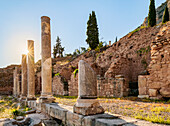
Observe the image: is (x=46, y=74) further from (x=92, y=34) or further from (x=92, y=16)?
(x=92, y=16)

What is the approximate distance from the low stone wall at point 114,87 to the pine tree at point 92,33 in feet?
69.9

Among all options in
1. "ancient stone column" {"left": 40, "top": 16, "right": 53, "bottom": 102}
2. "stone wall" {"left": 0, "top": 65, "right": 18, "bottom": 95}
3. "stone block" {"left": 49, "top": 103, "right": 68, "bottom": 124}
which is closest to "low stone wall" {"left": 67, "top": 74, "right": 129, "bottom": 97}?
"ancient stone column" {"left": 40, "top": 16, "right": 53, "bottom": 102}

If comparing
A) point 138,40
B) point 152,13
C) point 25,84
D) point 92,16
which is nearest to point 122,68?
point 138,40

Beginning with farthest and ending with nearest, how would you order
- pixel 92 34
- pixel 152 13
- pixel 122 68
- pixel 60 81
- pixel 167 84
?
pixel 92 34
pixel 152 13
pixel 60 81
pixel 122 68
pixel 167 84

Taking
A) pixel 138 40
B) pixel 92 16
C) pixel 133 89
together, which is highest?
pixel 92 16

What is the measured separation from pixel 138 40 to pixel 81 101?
52.8 ft

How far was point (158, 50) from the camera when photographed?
8.19 m

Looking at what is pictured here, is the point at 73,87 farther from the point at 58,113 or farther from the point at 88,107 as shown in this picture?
the point at 88,107

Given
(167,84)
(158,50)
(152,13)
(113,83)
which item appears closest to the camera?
(167,84)

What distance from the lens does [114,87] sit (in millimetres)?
10836

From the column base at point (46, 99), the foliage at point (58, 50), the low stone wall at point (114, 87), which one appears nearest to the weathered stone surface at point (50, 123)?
the column base at point (46, 99)

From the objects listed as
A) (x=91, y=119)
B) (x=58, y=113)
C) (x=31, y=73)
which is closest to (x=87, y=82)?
(x=91, y=119)

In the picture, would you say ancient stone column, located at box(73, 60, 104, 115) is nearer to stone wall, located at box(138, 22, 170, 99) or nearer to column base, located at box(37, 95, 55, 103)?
column base, located at box(37, 95, 55, 103)

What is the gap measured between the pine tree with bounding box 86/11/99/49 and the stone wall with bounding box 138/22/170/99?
24024mm
